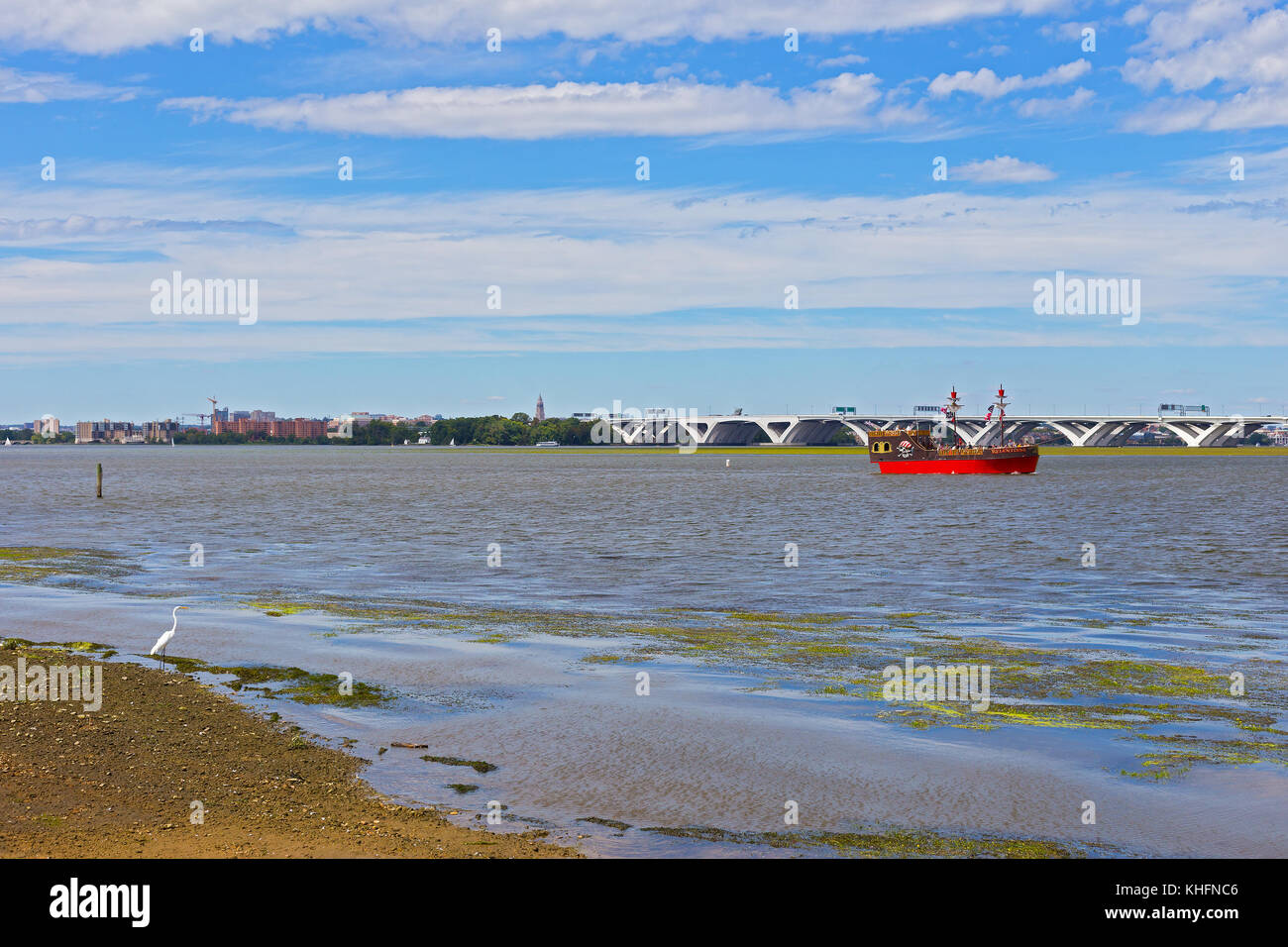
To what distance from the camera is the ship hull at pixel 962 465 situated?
13625 centimetres

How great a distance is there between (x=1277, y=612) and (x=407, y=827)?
21.3m

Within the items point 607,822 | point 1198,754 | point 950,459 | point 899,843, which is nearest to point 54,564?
point 607,822

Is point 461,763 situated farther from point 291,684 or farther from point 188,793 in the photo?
point 291,684

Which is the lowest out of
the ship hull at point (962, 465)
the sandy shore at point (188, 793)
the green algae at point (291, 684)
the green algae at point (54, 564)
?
the green algae at point (291, 684)

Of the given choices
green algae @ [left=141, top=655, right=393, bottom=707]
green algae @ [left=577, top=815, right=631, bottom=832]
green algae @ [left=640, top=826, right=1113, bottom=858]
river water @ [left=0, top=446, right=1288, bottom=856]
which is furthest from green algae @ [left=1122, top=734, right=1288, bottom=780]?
green algae @ [left=141, top=655, right=393, bottom=707]

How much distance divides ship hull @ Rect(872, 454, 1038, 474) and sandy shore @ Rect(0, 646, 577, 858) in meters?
128

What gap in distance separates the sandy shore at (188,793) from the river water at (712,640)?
676mm

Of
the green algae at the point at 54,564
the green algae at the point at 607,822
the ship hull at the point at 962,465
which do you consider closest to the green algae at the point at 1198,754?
the green algae at the point at 607,822

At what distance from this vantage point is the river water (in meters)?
11.1

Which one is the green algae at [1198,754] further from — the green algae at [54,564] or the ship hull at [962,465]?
the ship hull at [962,465]

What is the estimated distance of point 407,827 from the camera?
989 centimetres

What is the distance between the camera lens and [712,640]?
2089 centimetres

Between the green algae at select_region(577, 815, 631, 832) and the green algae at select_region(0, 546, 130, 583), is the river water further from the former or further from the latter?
the green algae at select_region(0, 546, 130, 583)
